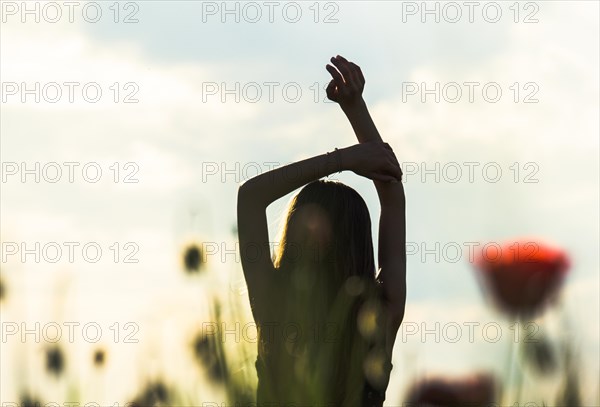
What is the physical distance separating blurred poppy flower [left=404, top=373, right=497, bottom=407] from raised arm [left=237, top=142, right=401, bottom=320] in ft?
2.76

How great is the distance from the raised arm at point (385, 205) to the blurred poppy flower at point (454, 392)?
0.92 m

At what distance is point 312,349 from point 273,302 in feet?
2.09

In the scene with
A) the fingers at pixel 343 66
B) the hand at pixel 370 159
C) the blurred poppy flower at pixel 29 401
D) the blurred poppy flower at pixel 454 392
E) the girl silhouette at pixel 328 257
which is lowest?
the blurred poppy flower at pixel 29 401

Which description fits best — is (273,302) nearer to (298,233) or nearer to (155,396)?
(298,233)

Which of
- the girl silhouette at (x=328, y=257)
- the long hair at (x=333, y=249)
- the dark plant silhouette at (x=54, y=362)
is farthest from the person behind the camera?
the long hair at (x=333, y=249)

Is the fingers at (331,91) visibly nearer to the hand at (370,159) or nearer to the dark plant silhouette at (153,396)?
the hand at (370,159)

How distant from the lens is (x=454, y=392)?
1.66m

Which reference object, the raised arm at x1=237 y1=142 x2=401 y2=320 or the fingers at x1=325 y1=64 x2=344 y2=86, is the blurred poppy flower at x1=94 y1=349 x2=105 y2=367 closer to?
the raised arm at x1=237 y1=142 x2=401 y2=320

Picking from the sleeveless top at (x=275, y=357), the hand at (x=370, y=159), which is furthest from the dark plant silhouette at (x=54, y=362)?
the hand at (x=370, y=159)

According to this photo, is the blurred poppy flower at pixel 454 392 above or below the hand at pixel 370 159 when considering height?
below

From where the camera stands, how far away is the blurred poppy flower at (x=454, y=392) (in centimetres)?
154

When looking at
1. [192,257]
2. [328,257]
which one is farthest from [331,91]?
[192,257]

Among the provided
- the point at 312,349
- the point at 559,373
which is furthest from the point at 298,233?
the point at 559,373

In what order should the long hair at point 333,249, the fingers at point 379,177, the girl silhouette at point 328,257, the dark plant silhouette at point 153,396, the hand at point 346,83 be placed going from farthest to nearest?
the hand at point 346,83, the fingers at point 379,177, the long hair at point 333,249, the girl silhouette at point 328,257, the dark plant silhouette at point 153,396
